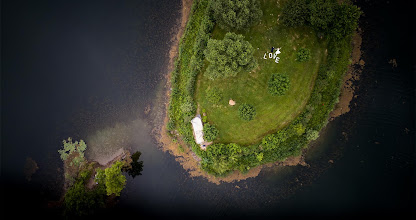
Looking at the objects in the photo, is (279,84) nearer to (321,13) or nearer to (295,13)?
(295,13)

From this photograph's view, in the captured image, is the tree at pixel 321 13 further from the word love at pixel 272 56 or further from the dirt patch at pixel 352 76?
the dirt patch at pixel 352 76

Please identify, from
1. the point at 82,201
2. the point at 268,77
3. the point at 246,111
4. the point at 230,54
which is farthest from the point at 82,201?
the point at 268,77

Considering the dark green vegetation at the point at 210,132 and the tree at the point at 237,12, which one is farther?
the dark green vegetation at the point at 210,132

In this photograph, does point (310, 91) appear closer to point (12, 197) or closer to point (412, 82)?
point (412, 82)

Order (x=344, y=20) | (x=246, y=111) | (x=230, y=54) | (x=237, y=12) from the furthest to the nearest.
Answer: (x=246, y=111)
(x=344, y=20)
(x=237, y=12)
(x=230, y=54)

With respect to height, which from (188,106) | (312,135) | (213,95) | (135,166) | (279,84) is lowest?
(135,166)

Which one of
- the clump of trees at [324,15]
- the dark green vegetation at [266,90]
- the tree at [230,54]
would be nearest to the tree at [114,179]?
the dark green vegetation at [266,90]

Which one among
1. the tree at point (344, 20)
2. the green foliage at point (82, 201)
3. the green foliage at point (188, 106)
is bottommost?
the green foliage at point (82, 201)
